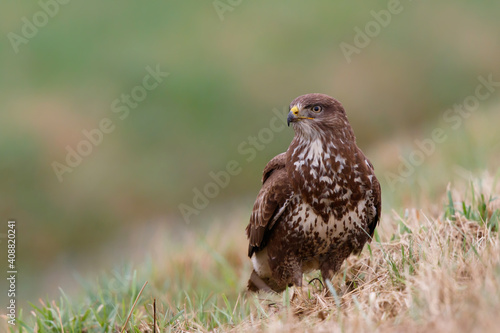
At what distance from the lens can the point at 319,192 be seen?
455cm

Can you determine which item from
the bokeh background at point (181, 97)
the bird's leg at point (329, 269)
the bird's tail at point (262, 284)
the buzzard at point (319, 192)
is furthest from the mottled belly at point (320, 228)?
the bokeh background at point (181, 97)

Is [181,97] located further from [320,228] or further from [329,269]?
[320,228]

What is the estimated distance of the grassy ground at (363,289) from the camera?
127 inches

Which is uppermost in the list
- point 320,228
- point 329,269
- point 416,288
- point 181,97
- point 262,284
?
point 181,97

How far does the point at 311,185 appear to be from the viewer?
15.0 ft

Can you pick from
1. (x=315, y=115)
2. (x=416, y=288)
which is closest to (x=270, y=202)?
(x=315, y=115)

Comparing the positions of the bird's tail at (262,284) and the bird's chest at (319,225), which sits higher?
the bird's chest at (319,225)

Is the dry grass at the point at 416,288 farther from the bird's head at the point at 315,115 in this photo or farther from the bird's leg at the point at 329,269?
the bird's head at the point at 315,115

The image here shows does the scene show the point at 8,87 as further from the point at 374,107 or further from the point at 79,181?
the point at 374,107

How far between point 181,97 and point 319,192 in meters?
6.88

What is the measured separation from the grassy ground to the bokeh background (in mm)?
1956

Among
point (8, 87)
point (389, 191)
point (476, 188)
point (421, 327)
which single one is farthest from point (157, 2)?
point (421, 327)

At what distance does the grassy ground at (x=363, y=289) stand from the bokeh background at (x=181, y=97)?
1956mm

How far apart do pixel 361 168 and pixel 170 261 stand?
2710 millimetres
